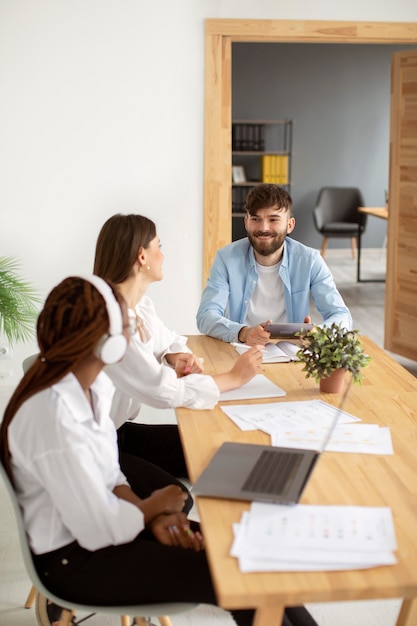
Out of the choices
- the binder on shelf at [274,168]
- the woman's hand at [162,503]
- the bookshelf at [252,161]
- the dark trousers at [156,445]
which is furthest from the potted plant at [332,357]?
the binder on shelf at [274,168]

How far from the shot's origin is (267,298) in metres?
3.38

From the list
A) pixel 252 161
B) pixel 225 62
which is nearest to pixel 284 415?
pixel 225 62

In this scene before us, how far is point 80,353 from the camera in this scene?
167 cm

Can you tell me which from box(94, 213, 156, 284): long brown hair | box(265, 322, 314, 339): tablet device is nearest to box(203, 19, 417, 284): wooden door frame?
box(265, 322, 314, 339): tablet device

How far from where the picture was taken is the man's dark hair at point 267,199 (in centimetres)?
322

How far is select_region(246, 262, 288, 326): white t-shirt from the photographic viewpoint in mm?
3355

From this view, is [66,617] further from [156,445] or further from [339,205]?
[339,205]

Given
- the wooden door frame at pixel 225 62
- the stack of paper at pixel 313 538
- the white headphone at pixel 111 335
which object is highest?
the wooden door frame at pixel 225 62

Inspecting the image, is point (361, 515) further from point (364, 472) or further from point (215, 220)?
point (215, 220)

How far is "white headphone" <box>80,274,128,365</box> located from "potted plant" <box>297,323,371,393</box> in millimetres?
843

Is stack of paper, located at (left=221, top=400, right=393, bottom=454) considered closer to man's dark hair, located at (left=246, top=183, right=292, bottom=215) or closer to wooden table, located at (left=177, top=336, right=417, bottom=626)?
wooden table, located at (left=177, top=336, right=417, bottom=626)

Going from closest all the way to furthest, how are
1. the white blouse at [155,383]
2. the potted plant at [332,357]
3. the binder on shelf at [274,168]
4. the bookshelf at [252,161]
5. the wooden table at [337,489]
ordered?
the wooden table at [337,489] < the white blouse at [155,383] < the potted plant at [332,357] < the bookshelf at [252,161] < the binder on shelf at [274,168]

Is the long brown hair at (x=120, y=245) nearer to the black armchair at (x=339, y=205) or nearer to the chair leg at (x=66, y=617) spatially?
the chair leg at (x=66, y=617)

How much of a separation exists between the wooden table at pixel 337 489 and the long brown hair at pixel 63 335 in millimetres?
402
